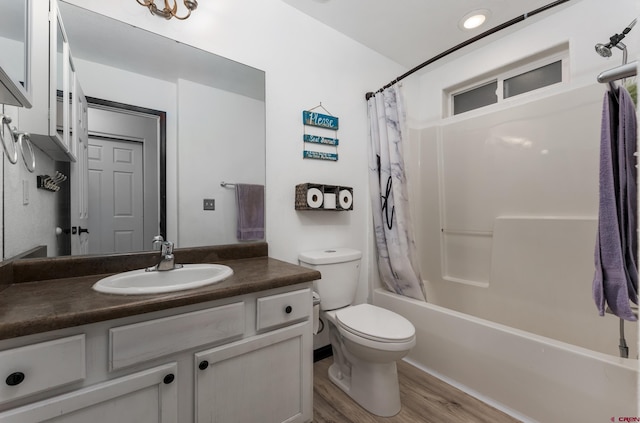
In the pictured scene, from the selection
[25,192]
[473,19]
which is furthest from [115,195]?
[473,19]

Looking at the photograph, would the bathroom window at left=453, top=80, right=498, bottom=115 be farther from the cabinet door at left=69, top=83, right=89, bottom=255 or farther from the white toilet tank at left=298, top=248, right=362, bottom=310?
the cabinet door at left=69, top=83, right=89, bottom=255

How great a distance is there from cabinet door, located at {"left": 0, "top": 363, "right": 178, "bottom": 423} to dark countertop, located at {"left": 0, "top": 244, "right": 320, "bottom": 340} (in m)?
0.21

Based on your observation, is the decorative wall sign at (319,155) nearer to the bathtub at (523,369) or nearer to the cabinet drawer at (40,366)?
the bathtub at (523,369)

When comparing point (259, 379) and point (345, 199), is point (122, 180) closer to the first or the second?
point (259, 379)

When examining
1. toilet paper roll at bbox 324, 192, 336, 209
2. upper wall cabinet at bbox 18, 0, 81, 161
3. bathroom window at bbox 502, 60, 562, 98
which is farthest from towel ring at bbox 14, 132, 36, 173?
bathroom window at bbox 502, 60, 562, 98

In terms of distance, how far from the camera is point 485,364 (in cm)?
146

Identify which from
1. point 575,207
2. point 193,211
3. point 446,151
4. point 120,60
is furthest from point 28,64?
point 575,207

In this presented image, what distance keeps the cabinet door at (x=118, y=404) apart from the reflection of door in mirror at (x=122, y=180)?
24.8 inches

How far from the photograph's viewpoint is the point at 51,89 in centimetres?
102

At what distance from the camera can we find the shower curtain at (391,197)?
1.91m

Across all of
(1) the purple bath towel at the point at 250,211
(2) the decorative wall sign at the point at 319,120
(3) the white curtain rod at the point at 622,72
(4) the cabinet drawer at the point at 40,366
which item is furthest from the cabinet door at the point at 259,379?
(3) the white curtain rod at the point at 622,72

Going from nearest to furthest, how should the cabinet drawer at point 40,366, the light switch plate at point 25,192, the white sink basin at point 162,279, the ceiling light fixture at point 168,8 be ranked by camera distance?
the cabinet drawer at point 40,366, the white sink basin at point 162,279, the light switch plate at point 25,192, the ceiling light fixture at point 168,8

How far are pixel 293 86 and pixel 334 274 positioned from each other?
1.26 metres

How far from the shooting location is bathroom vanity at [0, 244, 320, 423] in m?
0.69
